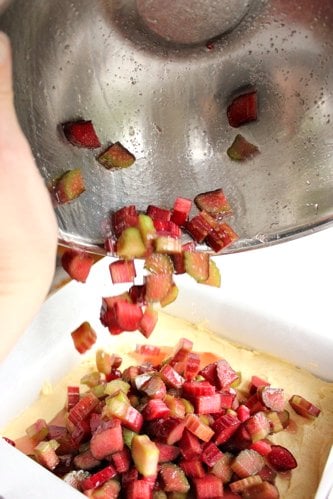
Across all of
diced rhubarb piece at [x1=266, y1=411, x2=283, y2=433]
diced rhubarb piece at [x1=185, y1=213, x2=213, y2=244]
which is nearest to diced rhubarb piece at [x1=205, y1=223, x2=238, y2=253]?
diced rhubarb piece at [x1=185, y1=213, x2=213, y2=244]

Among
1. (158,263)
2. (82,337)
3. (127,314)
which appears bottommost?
(82,337)

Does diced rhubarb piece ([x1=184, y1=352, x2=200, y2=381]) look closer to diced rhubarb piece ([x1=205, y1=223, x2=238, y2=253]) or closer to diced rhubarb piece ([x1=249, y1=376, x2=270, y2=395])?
diced rhubarb piece ([x1=249, y1=376, x2=270, y2=395])

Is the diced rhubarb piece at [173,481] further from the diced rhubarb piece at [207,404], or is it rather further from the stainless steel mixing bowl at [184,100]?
the stainless steel mixing bowl at [184,100]

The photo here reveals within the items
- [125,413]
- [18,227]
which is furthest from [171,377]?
[18,227]

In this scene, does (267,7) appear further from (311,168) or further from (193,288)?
(193,288)

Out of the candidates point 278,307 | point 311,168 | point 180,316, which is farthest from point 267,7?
point 180,316

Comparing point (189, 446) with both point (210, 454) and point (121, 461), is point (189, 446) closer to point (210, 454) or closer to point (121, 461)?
point (210, 454)

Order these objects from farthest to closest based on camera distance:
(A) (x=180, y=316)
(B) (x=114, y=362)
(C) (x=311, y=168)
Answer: (A) (x=180, y=316), (B) (x=114, y=362), (C) (x=311, y=168)
